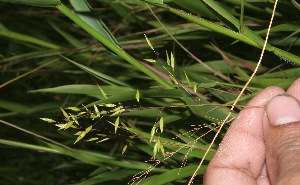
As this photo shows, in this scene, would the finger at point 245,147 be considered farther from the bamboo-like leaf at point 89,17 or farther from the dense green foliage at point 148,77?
the bamboo-like leaf at point 89,17

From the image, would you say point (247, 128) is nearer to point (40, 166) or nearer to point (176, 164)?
point (176, 164)

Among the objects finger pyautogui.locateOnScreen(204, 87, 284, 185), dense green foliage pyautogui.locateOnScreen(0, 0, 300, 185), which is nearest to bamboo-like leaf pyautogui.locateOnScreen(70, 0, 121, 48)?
dense green foliage pyautogui.locateOnScreen(0, 0, 300, 185)

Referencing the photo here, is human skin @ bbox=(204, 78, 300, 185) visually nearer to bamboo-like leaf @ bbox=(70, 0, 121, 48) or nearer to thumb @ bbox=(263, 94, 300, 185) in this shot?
thumb @ bbox=(263, 94, 300, 185)

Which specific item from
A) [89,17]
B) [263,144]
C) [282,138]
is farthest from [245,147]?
[89,17]

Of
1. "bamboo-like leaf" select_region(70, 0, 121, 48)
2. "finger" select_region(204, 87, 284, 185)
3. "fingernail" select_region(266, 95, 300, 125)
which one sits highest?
"bamboo-like leaf" select_region(70, 0, 121, 48)

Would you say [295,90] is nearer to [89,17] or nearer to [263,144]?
[263,144]

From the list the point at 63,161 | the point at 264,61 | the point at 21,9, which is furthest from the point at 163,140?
the point at 21,9
